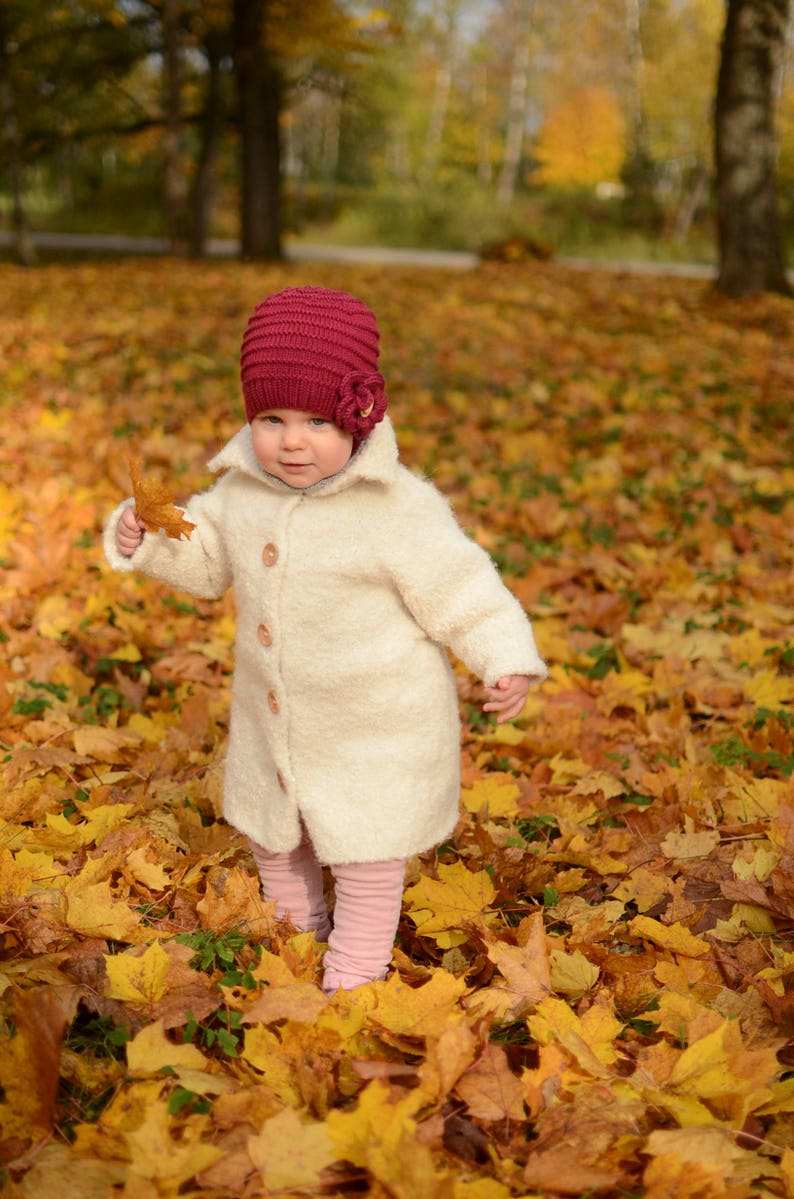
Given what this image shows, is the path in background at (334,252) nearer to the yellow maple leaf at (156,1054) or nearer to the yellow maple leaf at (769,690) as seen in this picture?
the yellow maple leaf at (769,690)

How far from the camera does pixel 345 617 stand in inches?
72.1

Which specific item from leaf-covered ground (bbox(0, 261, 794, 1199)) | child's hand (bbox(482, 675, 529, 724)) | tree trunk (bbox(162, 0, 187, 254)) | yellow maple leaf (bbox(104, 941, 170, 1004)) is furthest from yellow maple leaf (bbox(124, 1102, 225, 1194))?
tree trunk (bbox(162, 0, 187, 254))

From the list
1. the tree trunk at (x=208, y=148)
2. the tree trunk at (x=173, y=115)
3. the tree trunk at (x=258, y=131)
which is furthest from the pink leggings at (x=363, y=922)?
the tree trunk at (x=208, y=148)

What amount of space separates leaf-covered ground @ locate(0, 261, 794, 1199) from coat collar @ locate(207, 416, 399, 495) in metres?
0.83

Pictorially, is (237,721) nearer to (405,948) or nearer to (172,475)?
(405,948)

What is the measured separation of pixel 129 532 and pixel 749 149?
32.7ft

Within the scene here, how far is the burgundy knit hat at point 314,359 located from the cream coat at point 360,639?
0.10m

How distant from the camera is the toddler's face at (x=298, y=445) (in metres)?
1.76

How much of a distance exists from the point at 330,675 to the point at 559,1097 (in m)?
0.80

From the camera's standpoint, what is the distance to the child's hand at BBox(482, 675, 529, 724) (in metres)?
1.78

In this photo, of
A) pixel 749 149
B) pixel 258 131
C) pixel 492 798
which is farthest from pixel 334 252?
pixel 492 798

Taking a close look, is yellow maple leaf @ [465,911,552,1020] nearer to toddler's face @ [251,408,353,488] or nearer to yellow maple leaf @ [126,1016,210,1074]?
yellow maple leaf @ [126,1016,210,1074]

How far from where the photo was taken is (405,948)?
214cm

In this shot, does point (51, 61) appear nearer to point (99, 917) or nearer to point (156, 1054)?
point (99, 917)
